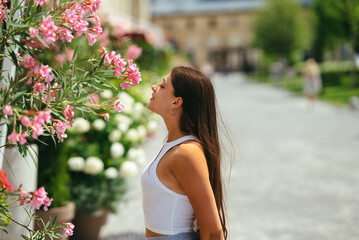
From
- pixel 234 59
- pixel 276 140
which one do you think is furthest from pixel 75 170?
pixel 234 59

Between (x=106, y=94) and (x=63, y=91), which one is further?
(x=106, y=94)

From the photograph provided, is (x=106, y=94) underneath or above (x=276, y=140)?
above

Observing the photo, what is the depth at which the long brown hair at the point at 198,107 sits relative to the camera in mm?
1927

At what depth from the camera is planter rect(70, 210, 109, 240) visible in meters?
4.45

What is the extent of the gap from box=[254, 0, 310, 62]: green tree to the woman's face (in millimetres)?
37780

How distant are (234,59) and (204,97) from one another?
245 ft

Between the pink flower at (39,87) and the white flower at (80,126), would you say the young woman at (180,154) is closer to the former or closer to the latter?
the pink flower at (39,87)

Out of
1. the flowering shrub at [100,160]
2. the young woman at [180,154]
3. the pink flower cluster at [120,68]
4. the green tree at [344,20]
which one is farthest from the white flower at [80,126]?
the green tree at [344,20]

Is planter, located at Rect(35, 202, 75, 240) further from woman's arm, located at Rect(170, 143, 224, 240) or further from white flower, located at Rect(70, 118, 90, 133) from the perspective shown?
woman's arm, located at Rect(170, 143, 224, 240)

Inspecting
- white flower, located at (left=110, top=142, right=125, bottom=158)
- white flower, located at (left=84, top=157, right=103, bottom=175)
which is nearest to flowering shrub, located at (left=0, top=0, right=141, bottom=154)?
white flower, located at (left=84, top=157, right=103, bottom=175)

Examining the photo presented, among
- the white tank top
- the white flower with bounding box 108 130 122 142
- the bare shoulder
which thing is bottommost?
the white flower with bounding box 108 130 122 142

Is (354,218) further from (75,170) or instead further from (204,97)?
(204,97)

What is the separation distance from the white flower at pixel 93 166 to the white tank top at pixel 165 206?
2.45m

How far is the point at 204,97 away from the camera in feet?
6.36
